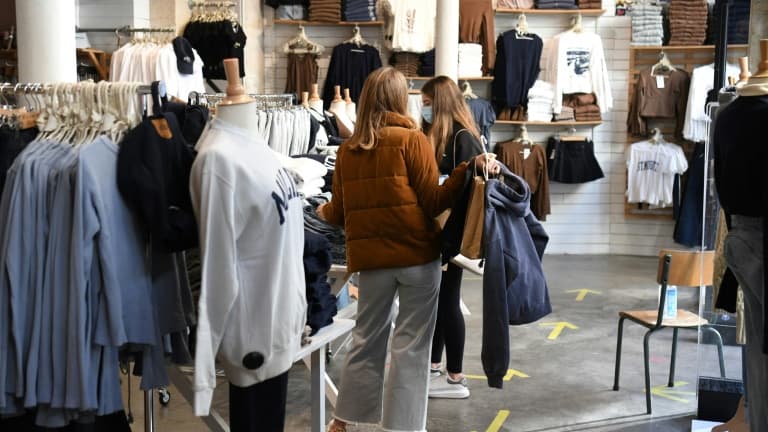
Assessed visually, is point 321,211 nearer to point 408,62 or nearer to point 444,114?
point 444,114

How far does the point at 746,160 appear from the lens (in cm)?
299

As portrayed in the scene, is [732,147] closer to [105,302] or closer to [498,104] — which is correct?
[105,302]

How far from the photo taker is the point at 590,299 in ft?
25.3

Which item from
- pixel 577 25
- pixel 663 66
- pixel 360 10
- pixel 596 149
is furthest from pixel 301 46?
pixel 663 66

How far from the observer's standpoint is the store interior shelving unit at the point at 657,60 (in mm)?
9641

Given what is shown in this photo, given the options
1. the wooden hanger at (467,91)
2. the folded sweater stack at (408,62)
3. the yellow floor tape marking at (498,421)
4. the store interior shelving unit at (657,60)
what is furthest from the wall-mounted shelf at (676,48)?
the yellow floor tape marking at (498,421)

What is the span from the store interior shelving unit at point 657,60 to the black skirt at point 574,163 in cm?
58

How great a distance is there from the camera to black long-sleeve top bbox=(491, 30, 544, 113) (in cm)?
954

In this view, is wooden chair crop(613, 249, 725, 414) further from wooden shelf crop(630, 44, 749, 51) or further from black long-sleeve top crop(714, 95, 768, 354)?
wooden shelf crop(630, 44, 749, 51)

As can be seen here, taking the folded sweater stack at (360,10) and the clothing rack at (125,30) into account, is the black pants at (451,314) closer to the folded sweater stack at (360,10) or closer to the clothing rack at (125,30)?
the clothing rack at (125,30)

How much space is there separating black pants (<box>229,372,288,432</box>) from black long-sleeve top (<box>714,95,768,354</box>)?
157 cm

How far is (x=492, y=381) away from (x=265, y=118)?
6.21 ft

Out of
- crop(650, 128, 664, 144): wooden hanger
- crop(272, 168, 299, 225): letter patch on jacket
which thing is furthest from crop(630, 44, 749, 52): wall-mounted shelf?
crop(272, 168, 299, 225): letter patch on jacket

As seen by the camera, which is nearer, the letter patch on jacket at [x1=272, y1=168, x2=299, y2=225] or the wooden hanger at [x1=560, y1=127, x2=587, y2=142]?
the letter patch on jacket at [x1=272, y1=168, x2=299, y2=225]
